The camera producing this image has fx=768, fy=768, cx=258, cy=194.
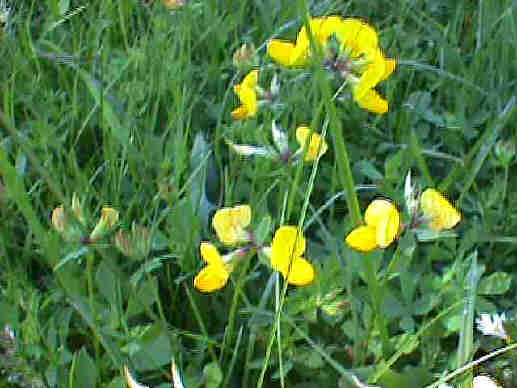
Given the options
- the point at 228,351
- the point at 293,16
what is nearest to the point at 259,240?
the point at 228,351

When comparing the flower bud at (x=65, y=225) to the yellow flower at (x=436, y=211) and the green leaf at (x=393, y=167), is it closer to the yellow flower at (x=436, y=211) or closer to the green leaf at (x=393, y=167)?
the yellow flower at (x=436, y=211)

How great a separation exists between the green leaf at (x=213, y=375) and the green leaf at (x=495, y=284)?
403mm

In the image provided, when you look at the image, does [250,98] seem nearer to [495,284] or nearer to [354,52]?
[354,52]

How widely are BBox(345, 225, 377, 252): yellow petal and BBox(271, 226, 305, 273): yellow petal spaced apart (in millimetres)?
61

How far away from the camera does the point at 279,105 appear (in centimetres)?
132

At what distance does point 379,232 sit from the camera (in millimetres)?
915

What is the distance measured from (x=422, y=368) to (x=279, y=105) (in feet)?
1.70

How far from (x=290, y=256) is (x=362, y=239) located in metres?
0.09

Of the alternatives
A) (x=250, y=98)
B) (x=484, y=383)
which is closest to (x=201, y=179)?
(x=250, y=98)

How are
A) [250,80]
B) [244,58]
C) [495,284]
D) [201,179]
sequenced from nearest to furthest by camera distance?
[495,284] < [250,80] < [201,179] < [244,58]

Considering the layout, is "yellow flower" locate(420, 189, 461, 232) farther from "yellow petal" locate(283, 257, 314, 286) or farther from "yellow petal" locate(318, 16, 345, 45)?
"yellow petal" locate(318, 16, 345, 45)

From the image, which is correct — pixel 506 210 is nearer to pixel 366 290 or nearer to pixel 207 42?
pixel 366 290

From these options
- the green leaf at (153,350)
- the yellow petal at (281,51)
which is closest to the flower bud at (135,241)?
the green leaf at (153,350)

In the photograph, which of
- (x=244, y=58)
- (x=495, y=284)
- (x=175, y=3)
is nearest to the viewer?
(x=495, y=284)
